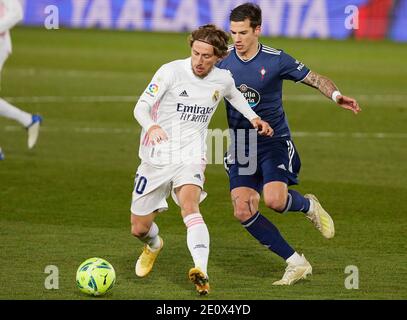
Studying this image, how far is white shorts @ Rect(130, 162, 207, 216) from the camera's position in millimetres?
8906

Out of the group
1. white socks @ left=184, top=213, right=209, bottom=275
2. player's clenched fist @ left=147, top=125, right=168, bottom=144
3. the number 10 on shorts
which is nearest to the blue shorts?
the number 10 on shorts

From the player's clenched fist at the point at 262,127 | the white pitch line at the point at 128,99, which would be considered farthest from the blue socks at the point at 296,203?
the white pitch line at the point at 128,99

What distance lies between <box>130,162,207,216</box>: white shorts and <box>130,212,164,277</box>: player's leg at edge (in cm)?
7

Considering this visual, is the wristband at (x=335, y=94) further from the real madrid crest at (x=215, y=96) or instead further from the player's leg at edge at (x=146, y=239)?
the player's leg at edge at (x=146, y=239)

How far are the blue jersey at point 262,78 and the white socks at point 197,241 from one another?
1.37 m

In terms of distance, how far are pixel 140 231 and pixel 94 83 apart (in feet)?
53.6

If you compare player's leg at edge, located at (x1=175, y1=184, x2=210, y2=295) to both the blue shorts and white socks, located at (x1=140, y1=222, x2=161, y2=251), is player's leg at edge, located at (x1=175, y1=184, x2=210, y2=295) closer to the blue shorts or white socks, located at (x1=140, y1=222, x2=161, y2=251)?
white socks, located at (x1=140, y1=222, x2=161, y2=251)

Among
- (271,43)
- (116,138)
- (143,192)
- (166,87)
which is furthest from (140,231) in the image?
(271,43)

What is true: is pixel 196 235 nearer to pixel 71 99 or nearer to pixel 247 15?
pixel 247 15

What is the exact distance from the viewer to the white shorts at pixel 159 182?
8906mm

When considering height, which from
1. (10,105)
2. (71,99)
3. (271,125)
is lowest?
(271,125)

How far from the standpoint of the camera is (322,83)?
9.73 meters

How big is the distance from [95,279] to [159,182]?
1.07 m

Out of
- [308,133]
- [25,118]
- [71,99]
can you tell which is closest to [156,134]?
[25,118]
